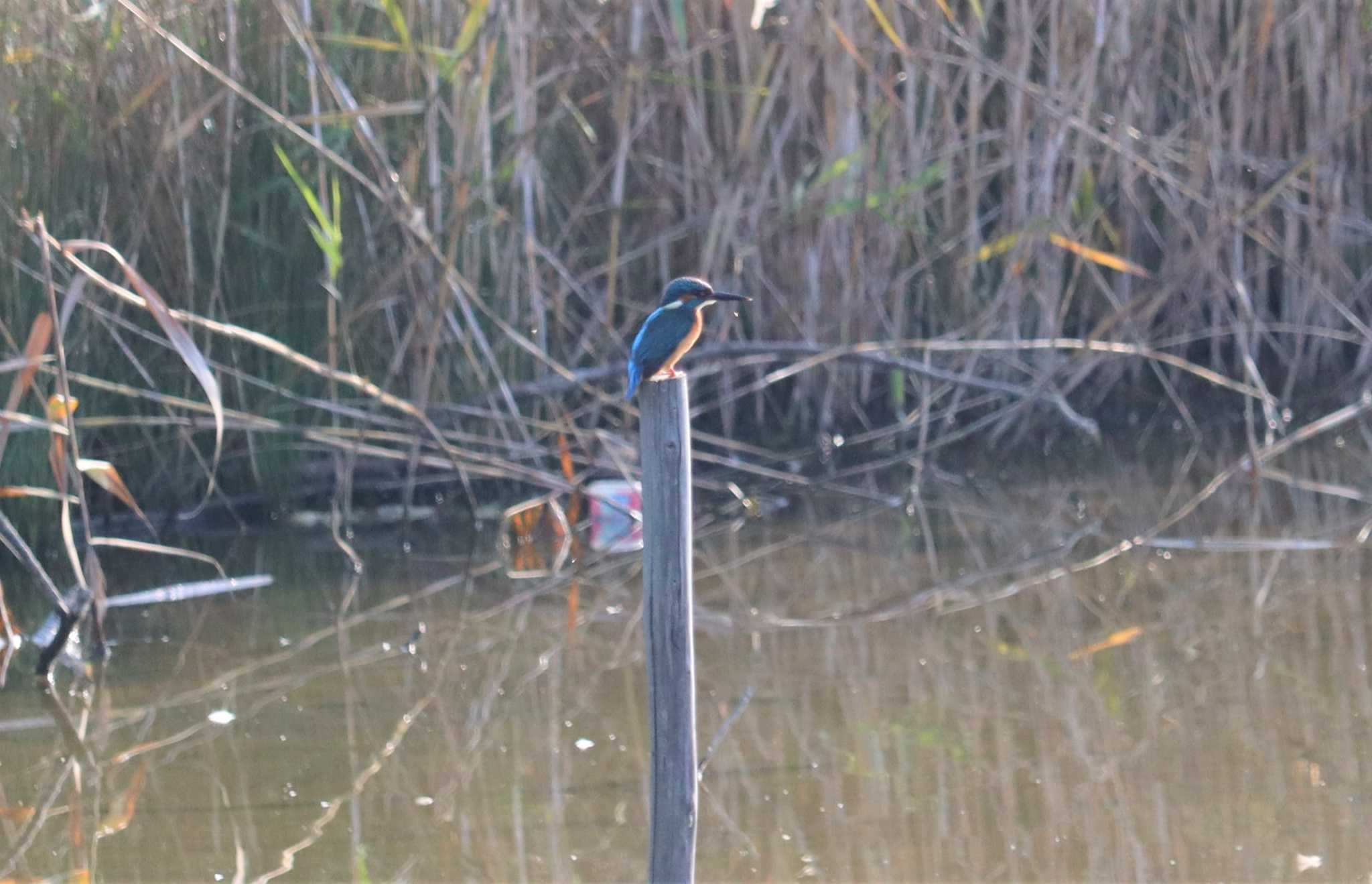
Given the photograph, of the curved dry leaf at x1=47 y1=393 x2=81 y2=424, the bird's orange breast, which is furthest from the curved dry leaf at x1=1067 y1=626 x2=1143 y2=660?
the curved dry leaf at x1=47 y1=393 x2=81 y2=424

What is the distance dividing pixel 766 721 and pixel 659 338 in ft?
3.34

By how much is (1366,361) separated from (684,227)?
3.02m

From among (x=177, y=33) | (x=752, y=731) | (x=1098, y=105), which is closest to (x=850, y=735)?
(x=752, y=731)

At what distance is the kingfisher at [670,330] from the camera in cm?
309

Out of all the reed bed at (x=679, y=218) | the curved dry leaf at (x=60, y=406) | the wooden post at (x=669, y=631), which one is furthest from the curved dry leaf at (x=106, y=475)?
the wooden post at (x=669, y=631)

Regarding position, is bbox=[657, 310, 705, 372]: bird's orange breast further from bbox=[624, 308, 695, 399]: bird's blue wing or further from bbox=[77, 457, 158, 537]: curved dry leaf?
bbox=[77, 457, 158, 537]: curved dry leaf

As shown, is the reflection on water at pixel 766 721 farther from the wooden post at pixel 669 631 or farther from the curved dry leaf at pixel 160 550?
the wooden post at pixel 669 631

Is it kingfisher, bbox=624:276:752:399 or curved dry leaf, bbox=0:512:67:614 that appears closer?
kingfisher, bbox=624:276:752:399

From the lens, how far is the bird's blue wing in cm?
309

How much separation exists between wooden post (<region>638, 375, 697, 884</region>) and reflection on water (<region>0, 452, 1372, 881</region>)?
0.61 metres

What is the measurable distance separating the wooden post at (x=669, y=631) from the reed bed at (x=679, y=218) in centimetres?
218

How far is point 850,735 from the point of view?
11.5ft

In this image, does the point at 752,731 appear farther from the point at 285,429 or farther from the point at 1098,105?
the point at 1098,105

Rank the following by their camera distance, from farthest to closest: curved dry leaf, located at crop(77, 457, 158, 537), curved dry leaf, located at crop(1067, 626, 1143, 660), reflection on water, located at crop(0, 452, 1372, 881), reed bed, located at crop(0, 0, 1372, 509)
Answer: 1. reed bed, located at crop(0, 0, 1372, 509)
2. curved dry leaf, located at crop(1067, 626, 1143, 660)
3. curved dry leaf, located at crop(77, 457, 158, 537)
4. reflection on water, located at crop(0, 452, 1372, 881)
